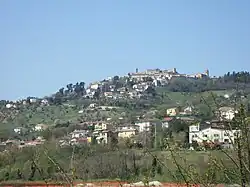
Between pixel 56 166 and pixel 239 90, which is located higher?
pixel 239 90

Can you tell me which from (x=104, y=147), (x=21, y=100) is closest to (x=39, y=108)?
(x=21, y=100)

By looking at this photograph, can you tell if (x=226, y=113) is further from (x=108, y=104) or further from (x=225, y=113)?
(x=108, y=104)

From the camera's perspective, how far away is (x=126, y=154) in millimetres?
29047

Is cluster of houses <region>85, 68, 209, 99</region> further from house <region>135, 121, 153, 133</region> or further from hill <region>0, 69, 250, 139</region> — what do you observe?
house <region>135, 121, 153, 133</region>

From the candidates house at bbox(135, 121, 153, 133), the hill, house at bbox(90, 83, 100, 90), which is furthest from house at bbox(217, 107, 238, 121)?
house at bbox(90, 83, 100, 90)

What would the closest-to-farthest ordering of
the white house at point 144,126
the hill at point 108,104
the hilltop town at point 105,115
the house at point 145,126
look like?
1. the hilltop town at point 105,115
2. the house at point 145,126
3. the white house at point 144,126
4. the hill at point 108,104

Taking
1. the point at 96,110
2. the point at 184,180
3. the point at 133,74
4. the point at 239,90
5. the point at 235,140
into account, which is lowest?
the point at 184,180

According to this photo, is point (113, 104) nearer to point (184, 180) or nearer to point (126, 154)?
point (126, 154)

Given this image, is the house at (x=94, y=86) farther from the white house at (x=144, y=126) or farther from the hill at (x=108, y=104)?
the white house at (x=144, y=126)

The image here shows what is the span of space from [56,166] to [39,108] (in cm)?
8615

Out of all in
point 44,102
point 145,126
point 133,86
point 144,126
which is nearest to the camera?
point 145,126

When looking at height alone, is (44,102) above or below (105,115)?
above

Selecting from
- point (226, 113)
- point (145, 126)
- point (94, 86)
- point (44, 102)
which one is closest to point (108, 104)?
point (44, 102)

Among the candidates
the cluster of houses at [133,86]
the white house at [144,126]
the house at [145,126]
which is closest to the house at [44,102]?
the cluster of houses at [133,86]
